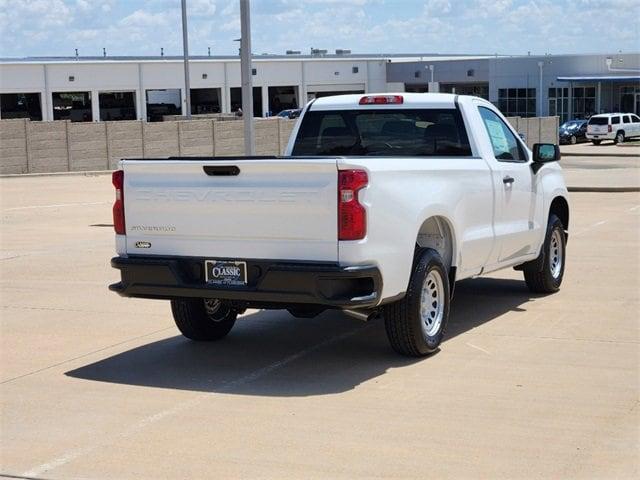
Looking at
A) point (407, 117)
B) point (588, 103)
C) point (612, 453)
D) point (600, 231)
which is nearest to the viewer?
point (612, 453)

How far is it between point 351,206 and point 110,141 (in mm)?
34046

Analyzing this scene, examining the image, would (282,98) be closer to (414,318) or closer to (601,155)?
(601,155)

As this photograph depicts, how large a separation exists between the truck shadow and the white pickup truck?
308 mm

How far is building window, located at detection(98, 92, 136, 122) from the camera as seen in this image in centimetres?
7638

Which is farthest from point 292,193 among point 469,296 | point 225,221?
point 469,296

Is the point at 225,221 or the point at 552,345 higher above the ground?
the point at 225,221

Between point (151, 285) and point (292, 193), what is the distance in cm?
144

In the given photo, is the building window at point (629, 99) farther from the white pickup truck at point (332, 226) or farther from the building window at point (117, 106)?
the white pickup truck at point (332, 226)

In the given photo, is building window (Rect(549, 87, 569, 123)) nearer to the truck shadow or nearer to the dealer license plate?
the truck shadow

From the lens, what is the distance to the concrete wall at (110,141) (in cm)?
3822

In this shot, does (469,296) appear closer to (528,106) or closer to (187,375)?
(187,375)

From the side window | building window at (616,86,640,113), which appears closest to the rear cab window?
the side window

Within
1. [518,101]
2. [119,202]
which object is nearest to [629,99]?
[518,101]

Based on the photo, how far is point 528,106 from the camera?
83312 mm
